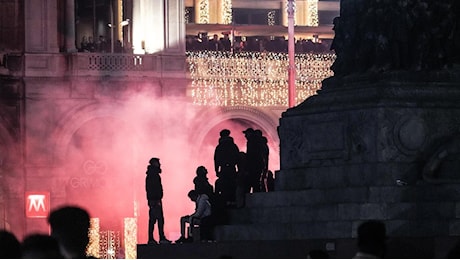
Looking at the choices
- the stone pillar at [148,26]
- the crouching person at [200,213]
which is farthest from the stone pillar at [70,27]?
the crouching person at [200,213]

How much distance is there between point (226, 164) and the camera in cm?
3556

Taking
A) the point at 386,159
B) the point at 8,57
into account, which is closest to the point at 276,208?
the point at 386,159

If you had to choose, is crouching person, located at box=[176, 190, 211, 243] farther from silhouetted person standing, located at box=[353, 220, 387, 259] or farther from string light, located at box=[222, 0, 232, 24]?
string light, located at box=[222, 0, 232, 24]

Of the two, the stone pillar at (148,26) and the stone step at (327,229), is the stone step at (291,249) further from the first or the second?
the stone pillar at (148,26)

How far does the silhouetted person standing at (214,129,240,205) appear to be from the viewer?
34.8 meters

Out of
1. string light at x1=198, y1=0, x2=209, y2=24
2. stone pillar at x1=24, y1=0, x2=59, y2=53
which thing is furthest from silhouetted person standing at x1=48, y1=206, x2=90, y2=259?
string light at x1=198, y1=0, x2=209, y2=24

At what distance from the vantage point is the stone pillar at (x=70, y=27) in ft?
216

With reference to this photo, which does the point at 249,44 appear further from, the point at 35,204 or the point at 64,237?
the point at 64,237

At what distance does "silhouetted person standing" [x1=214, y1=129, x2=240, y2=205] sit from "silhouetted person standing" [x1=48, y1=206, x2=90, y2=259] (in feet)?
59.7

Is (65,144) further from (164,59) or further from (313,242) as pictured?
(313,242)

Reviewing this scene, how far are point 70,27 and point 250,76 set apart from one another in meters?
7.60

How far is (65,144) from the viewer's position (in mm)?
65500

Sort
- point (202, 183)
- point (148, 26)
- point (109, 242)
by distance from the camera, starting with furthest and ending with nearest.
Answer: point (148, 26), point (109, 242), point (202, 183)

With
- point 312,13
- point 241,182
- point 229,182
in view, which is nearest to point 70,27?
point 312,13
